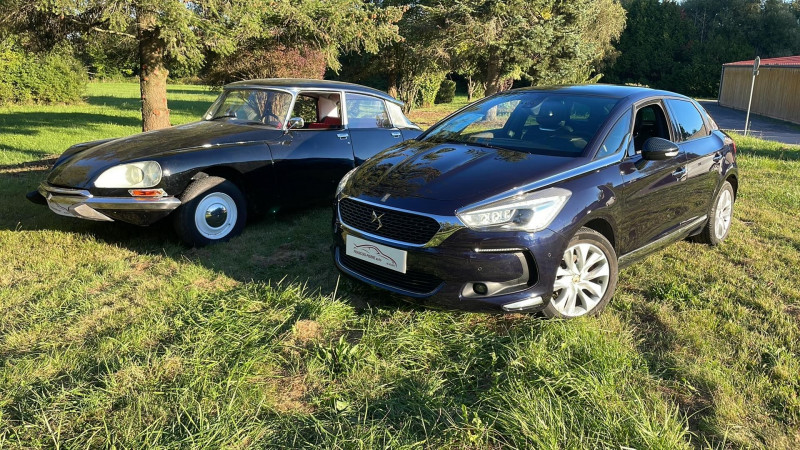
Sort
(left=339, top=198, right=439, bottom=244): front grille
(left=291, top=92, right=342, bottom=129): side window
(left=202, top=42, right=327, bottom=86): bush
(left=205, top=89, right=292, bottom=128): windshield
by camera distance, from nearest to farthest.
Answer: (left=339, top=198, right=439, bottom=244): front grille
(left=205, top=89, right=292, bottom=128): windshield
(left=291, top=92, right=342, bottom=129): side window
(left=202, top=42, right=327, bottom=86): bush

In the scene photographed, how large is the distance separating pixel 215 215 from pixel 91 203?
1.06 metres

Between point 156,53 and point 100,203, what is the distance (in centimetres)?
649

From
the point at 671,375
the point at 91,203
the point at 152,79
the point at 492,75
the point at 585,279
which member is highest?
the point at 492,75

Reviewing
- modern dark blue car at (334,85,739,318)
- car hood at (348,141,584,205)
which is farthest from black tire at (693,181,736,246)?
car hood at (348,141,584,205)

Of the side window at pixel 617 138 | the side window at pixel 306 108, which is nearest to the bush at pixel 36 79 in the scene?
the side window at pixel 306 108

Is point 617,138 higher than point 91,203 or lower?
higher

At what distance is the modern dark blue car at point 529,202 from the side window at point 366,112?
196 cm

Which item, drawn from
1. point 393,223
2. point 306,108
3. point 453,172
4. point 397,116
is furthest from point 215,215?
point 397,116

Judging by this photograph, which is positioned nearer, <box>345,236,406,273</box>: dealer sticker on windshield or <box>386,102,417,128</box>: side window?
<box>345,236,406,273</box>: dealer sticker on windshield

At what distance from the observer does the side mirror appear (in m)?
4.00

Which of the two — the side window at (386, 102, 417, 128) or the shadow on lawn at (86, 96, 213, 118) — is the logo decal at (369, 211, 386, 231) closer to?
the side window at (386, 102, 417, 128)

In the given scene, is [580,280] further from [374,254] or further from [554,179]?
[374,254]

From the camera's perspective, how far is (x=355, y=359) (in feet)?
10.1

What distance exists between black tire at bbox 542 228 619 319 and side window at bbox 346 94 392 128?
12.2 feet
